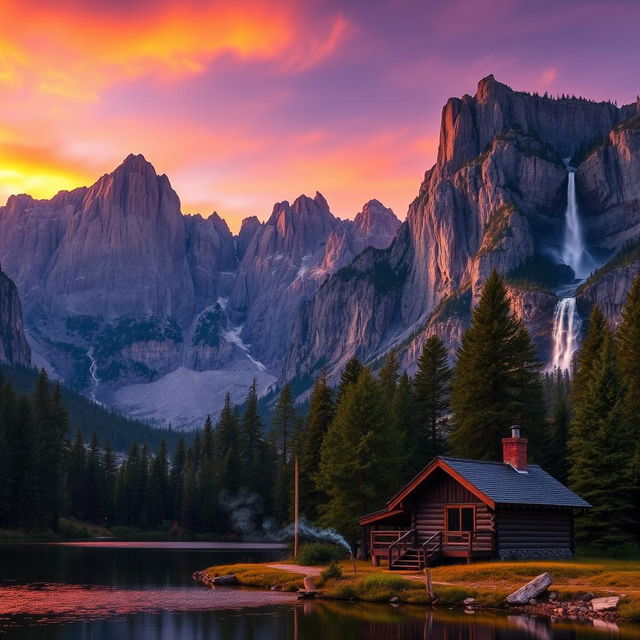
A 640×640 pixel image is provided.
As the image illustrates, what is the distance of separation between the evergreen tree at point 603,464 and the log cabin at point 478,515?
9.02 ft

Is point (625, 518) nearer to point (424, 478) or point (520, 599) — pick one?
point (424, 478)

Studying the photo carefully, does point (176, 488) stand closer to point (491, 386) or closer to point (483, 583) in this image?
point (491, 386)

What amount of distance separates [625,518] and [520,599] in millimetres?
20287

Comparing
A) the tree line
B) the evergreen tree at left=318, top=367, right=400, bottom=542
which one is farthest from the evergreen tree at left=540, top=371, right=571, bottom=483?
the evergreen tree at left=318, top=367, right=400, bottom=542

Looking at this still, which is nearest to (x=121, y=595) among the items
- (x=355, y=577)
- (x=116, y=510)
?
(x=355, y=577)

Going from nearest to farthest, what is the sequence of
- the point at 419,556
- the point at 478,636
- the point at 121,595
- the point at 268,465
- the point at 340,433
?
the point at 478,636 → the point at 121,595 → the point at 419,556 → the point at 340,433 → the point at 268,465

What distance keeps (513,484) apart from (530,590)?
41.8 feet

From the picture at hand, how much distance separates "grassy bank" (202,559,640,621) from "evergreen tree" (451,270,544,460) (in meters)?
17.3

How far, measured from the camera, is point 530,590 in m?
38.8

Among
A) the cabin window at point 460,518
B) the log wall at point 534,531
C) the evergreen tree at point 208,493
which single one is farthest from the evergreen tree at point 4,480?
the log wall at point 534,531

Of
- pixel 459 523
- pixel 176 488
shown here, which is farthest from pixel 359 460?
pixel 176 488

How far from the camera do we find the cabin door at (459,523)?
163 ft

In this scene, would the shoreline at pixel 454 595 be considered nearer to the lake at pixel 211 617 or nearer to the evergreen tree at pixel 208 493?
the lake at pixel 211 617

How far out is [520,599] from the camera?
3841 centimetres
